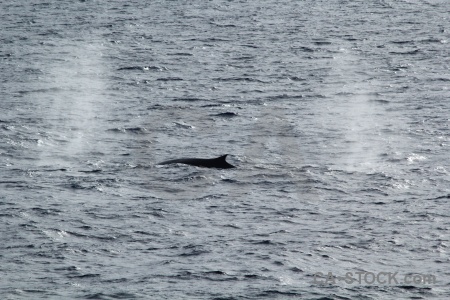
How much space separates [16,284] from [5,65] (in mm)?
43792

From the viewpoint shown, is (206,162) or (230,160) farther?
(230,160)

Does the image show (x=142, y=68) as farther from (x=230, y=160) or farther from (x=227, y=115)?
(x=230, y=160)

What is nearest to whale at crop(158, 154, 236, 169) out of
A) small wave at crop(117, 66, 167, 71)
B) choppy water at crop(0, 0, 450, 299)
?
choppy water at crop(0, 0, 450, 299)

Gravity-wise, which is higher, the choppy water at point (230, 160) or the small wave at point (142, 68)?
the choppy water at point (230, 160)

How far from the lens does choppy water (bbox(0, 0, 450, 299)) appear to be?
39.8 meters

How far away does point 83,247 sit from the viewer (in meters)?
41.6

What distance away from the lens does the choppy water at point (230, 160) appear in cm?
3978

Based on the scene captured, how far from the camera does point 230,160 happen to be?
176ft

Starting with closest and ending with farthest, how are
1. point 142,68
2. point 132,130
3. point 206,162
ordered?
1. point 206,162
2. point 132,130
3. point 142,68

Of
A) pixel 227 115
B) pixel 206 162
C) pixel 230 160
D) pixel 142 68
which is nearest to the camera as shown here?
pixel 206 162

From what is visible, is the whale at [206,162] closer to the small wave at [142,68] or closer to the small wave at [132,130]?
the small wave at [132,130]

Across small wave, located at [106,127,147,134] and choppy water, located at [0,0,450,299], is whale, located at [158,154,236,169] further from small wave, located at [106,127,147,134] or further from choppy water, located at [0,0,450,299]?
small wave, located at [106,127,147,134]

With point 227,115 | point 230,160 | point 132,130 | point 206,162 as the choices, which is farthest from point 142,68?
point 206,162

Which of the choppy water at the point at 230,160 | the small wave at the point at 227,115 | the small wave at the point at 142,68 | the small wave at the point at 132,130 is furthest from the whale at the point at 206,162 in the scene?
the small wave at the point at 142,68
